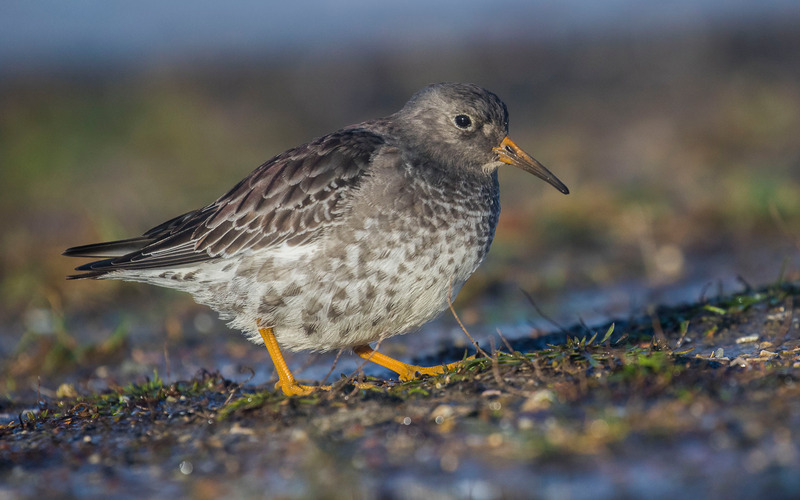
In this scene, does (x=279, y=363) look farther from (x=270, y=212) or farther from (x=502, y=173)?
(x=502, y=173)

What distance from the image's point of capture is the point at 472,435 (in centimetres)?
500

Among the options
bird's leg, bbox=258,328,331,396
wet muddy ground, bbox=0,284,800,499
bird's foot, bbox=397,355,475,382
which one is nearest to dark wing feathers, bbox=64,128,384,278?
bird's leg, bbox=258,328,331,396

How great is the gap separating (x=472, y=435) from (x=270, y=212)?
2832 mm

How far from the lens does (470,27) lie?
30312 millimetres

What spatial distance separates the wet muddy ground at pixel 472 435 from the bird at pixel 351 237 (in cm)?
65

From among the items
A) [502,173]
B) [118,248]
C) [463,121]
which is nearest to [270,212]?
[118,248]

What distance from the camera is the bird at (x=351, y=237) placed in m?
6.59

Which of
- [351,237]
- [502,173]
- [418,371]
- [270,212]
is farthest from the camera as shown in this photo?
[502,173]

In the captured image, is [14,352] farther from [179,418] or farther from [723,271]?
[723,271]

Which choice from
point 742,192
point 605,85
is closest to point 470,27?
point 605,85

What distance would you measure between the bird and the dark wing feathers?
0.04 feet

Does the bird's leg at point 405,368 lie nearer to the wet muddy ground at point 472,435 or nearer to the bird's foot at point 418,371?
the bird's foot at point 418,371

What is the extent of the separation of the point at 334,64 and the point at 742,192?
16.5 meters

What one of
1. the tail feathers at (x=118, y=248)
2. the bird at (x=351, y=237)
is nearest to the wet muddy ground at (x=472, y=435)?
the bird at (x=351, y=237)
